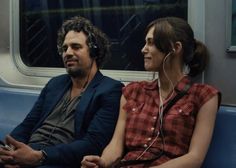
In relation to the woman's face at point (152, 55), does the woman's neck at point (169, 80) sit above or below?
below

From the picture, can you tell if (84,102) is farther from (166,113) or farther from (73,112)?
(166,113)

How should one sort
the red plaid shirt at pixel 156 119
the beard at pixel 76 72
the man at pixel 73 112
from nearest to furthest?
1. the red plaid shirt at pixel 156 119
2. the man at pixel 73 112
3. the beard at pixel 76 72

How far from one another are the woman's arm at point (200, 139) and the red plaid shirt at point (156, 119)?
4cm

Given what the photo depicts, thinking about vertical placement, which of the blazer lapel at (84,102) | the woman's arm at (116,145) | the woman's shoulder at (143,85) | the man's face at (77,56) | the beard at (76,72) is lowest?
the woman's arm at (116,145)

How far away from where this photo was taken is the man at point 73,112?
2449 mm

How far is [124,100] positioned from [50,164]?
0.53m

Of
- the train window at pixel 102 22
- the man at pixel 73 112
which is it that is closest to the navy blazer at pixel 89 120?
the man at pixel 73 112

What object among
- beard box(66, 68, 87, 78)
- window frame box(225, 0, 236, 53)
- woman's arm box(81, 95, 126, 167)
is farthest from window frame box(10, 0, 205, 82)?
woman's arm box(81, 95, 126, 167)

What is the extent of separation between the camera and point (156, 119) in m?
2.28

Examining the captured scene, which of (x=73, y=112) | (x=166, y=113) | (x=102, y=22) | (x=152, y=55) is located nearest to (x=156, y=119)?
(x=166, y=113)

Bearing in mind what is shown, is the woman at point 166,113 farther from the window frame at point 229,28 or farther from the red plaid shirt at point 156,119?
the window frame at point 229,28

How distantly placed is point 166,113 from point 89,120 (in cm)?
54

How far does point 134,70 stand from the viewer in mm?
2977

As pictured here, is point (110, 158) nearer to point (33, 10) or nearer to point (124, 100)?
point (124, 100)
